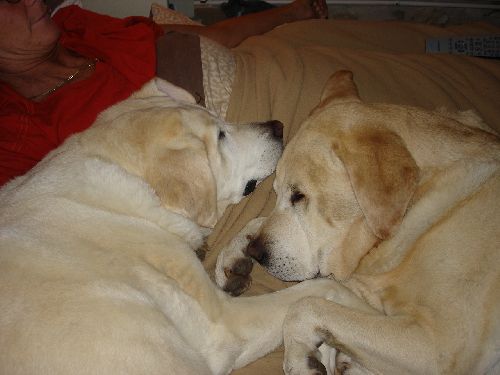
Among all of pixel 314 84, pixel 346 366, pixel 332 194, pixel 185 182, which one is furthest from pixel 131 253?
pixel 314 84

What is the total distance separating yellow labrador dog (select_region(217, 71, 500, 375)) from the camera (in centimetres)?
195

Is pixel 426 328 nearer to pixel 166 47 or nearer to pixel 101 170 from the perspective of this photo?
pixel 101 170

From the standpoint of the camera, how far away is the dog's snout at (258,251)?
257cm

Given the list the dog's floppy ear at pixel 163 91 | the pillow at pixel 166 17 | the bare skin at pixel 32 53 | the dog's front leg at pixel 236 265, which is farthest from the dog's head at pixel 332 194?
the pillow at pixel 166 17

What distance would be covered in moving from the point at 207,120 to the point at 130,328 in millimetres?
1345

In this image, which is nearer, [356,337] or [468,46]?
[356,337]

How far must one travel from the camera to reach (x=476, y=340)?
6.31 ft

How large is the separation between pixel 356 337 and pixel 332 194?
0.78 m

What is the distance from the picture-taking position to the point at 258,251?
8.51 feet

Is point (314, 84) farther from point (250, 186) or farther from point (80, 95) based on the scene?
point (80, 95)

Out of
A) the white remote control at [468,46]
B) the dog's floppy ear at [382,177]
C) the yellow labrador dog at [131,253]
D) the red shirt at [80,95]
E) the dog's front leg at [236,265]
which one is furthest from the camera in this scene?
the white remote control at [468,46]

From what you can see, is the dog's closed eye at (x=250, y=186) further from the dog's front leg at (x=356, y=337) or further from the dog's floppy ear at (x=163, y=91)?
the dog's front leg at (x=356, y=337)

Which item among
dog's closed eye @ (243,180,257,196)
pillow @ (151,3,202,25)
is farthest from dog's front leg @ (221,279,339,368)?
pillow @ (151,3,202,25)

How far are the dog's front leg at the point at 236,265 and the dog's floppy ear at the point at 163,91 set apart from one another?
1009 mm
